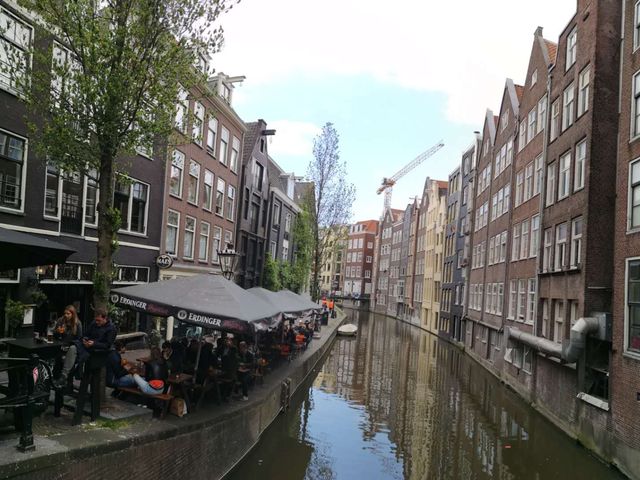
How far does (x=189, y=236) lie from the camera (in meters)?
25.7

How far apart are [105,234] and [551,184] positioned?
18347 mm

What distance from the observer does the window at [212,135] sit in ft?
89.5

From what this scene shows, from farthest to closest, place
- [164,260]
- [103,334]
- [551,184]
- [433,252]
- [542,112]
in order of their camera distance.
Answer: [433,252] < [542,112] < [551,184] < [164,260] < [103,334]

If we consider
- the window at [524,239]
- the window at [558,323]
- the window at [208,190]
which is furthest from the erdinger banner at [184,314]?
the window at [524,239]

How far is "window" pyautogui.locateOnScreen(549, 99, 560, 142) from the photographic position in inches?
839

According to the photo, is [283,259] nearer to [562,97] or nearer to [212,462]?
[562,97]

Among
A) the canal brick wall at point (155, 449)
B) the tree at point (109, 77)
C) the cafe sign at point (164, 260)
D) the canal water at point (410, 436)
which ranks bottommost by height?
the canal water at point (410, 436)

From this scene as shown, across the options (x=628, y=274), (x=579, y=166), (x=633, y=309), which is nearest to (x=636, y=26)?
(x=579, y=166)

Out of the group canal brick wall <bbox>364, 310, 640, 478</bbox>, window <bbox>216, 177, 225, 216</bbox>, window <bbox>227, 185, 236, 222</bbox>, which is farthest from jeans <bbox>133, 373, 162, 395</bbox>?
window <bbox>227, 185, 236, 222</bbox>

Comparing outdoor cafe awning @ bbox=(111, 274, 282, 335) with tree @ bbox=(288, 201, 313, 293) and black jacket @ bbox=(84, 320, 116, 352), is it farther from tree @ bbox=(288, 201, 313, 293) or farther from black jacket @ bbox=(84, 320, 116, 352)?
tree @ bbox=(288, 201, 313, 293)

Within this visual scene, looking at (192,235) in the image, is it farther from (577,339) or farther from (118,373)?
(577,339)

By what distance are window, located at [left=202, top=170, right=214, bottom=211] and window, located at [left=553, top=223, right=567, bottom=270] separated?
55.1 feet

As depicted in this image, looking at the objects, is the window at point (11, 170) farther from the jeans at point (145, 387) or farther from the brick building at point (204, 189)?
the brick building at point (204, 189)

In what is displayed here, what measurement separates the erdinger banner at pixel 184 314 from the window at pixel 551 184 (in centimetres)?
1589
